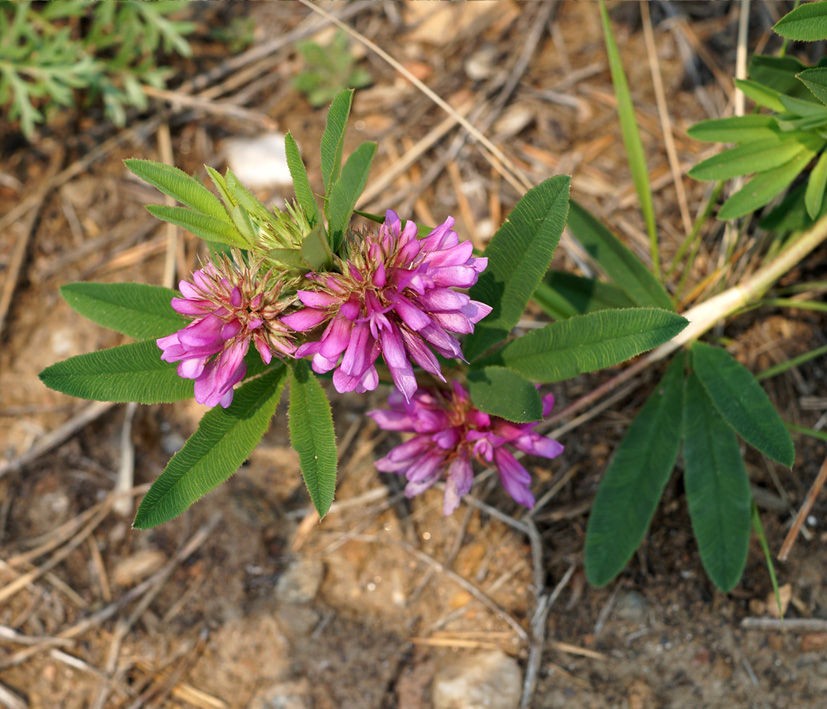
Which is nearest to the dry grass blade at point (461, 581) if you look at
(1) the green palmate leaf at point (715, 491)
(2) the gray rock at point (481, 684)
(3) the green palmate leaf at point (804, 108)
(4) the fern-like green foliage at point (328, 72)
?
(2) the gray rock at point (481, 684)

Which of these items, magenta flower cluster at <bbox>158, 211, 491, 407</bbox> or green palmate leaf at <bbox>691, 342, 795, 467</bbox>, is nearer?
magenta flower cluster at <bbox>158, 211, 491, 407</bbox>

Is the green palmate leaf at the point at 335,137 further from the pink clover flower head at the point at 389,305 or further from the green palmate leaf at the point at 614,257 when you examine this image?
A: the green palmate leaf at the point at 614,257

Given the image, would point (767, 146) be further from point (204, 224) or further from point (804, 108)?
point (204, 224)

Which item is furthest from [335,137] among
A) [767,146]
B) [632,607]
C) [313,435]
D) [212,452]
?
[632,607]

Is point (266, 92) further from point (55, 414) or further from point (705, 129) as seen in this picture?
point (705, 129)

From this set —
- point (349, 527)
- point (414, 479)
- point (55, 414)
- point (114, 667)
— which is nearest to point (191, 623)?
point (114, 667)

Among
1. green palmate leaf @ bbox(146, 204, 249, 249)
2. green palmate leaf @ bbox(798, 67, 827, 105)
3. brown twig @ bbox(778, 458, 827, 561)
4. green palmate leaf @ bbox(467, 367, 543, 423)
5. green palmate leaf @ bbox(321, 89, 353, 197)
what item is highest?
green palmate leaf @ bbox(798, 67, 827, 105)

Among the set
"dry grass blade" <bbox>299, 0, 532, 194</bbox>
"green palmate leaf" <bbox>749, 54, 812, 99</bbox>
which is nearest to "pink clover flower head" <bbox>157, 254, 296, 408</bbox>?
"dry grass blade" <bbox>299, 0, 532, 194</bbox>

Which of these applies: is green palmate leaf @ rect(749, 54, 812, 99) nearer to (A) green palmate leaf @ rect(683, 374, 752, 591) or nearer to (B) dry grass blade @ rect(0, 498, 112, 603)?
(A) green palmate leaf @ rect(683, 374, 752, 591)
